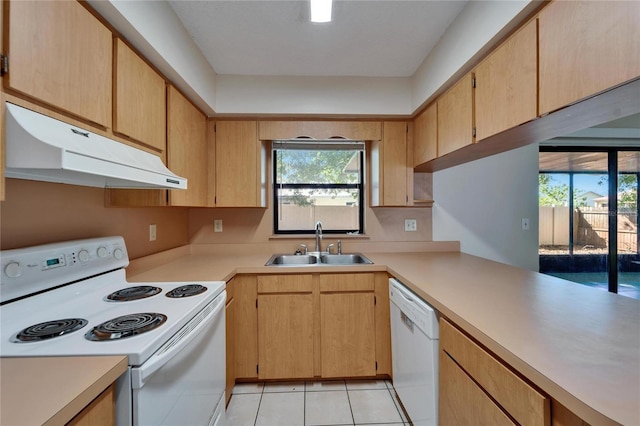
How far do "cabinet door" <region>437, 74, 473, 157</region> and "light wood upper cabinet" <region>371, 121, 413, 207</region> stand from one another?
44 cm

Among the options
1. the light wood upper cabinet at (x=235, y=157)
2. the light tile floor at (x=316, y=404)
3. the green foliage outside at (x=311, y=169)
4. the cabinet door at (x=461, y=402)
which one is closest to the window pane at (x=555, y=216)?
the green foliage outside at (x=311, y=169)

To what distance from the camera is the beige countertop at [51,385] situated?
1.62ft

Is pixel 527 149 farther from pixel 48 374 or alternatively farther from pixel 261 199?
pixel 48 374

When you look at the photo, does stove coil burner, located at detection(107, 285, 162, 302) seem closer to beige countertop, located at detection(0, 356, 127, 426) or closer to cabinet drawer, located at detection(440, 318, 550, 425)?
beige countertop, located at detection(0, 356, 127, 426)

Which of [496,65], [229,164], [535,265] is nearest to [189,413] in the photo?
[229,164]

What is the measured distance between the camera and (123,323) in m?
0.89

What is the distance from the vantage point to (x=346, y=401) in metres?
1.71

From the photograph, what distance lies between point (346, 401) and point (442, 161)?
1.84 metres

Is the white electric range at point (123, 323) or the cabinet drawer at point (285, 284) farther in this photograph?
the cabinet drawer at point (285, 284)

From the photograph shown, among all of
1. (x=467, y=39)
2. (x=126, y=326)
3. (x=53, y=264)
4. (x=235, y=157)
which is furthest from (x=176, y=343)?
(x=467, y=39)

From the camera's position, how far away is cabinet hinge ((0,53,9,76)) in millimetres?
707

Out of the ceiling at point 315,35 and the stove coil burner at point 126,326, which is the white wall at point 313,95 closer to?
the ceiling at point 315,35

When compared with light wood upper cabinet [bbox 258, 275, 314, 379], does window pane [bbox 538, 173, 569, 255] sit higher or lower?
higher

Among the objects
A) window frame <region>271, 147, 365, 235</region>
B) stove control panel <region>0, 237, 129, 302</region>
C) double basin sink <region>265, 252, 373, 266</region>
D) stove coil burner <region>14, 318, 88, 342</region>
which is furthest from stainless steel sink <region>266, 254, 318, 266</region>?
stove coil burner <region>14, 318, 88, 342</region>
